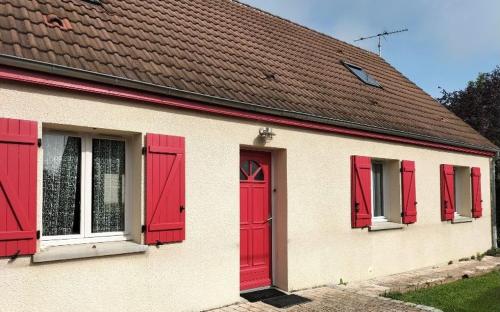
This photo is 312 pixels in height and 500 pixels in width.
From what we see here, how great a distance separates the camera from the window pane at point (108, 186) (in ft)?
18.7

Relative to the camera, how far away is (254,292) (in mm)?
7281

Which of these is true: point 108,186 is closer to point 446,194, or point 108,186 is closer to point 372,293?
point 372,293

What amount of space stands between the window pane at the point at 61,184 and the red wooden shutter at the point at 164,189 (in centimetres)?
83

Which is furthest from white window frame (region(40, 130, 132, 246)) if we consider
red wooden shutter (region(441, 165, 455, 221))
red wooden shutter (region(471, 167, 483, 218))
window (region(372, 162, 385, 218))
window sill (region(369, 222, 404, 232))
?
red wooden shutter (region(471, 167, 483, 218))

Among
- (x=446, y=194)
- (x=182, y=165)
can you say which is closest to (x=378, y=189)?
(x=446, y=194)

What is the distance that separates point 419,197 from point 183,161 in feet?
21.0

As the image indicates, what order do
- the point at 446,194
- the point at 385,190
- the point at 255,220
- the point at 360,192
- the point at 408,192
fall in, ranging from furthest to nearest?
the point at 446,194 → the point at 385,190 → the point at 408,192 → the point at 360,192 → the point at 255,220

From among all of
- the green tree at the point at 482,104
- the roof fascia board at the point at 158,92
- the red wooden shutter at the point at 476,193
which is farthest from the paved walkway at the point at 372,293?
the green tree at the point at 482,104

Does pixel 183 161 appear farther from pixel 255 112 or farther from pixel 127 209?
pixel 255 112

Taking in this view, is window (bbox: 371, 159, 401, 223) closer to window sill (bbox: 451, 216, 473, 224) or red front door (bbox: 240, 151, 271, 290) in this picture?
window sill (bbox: 451, 216, 473, 224)

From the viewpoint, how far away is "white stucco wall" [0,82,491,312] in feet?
16.5

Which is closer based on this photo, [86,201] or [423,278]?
[86,201]

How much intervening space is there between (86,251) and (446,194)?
8803 millimetres

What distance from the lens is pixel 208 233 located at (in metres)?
6.48
